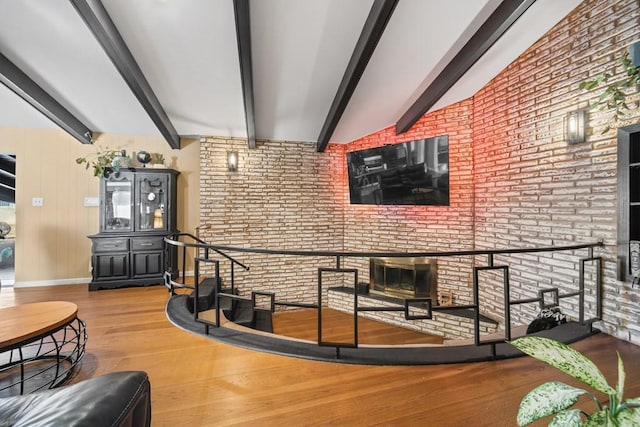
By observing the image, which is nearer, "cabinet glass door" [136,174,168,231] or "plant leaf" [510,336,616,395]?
"plant leaf" [510,336,616,395]

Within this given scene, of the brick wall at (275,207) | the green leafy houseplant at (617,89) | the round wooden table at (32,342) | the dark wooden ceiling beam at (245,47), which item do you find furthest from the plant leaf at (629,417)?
the brick wall at (275,207)

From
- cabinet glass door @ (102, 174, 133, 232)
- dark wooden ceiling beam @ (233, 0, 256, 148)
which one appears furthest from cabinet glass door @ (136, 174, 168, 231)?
dark wooden ceiling beam @ (233, 0, 256, 148)

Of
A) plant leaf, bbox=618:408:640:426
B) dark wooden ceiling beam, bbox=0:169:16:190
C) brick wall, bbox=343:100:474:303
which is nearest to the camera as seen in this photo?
plant leaf, bbox=618:408:640:426

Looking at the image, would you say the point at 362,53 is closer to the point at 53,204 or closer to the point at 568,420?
the point at 568,420

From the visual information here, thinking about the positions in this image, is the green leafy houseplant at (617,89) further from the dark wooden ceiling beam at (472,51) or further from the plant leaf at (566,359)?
the plant leaf at (566,359)

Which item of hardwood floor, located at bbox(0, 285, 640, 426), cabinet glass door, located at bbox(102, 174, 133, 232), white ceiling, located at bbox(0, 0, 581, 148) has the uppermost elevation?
white ceiling, located at bbox(0, 0, 581, 148)

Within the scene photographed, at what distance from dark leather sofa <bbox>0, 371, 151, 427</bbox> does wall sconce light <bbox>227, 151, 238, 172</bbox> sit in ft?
14.0

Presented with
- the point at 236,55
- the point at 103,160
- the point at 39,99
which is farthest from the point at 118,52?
the point at 103,160

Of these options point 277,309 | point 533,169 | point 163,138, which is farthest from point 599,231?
point 163,138

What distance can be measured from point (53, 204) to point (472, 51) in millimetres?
6489

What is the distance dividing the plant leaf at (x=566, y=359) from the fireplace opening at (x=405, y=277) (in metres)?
3.78

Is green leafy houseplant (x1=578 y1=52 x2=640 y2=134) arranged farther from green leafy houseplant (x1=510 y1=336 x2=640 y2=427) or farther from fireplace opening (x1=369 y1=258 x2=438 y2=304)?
green leafy houseplant (x1=510 y1=336 x2=640 y2=427)

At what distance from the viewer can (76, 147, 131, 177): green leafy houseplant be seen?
4348 mm

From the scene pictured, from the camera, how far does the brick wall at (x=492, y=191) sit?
8.52 ft
